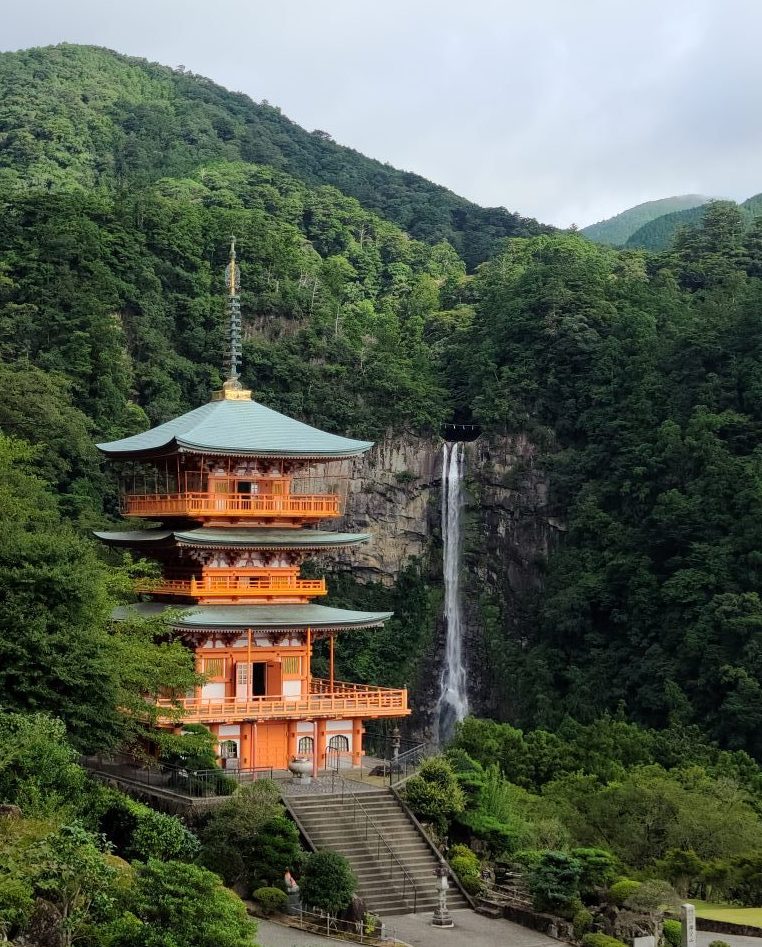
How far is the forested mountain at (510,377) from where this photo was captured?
49219 millimetres

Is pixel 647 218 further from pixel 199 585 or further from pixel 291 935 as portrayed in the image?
pixel 291 935

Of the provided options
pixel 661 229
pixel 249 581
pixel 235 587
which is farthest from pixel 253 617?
pixel 661 229

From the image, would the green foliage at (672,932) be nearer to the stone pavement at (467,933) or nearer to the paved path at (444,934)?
the paved path at (444,934)

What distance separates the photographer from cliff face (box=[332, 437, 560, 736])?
189ft

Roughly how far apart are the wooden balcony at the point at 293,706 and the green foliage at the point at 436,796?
9.80ft

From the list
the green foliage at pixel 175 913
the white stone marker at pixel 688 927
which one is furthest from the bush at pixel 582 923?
the green foliage at pixel 175 913

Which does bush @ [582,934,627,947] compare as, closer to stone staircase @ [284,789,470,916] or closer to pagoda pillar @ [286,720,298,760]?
stone staircase @ [284,789,470,916]

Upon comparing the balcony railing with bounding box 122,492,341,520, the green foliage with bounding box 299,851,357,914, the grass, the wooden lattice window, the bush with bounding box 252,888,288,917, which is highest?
the balcony railing with bounding box 122,492,341,520

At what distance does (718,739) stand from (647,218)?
314 feet

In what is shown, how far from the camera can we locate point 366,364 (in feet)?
210

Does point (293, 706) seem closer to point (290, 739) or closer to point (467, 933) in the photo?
point (290, 739)

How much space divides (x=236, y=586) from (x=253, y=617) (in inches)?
44.4

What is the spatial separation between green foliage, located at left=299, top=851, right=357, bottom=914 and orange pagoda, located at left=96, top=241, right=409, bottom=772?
6308 millimetres

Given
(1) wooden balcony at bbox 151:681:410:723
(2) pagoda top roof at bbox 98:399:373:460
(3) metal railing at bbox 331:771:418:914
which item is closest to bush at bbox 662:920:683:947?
(3) metal railing at bbox 331:771:418:914
